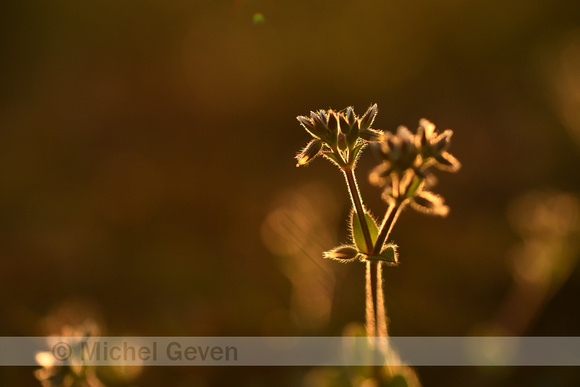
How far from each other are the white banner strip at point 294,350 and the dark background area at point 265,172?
81 millimetres

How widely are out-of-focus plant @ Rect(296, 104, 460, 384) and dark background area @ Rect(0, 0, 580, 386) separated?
1.06 m

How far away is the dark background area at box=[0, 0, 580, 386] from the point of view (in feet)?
11.9

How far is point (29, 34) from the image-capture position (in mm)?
7957

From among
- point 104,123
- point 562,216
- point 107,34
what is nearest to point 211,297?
point 562,216

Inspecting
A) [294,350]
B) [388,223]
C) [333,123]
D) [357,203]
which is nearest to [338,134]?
[333,123]

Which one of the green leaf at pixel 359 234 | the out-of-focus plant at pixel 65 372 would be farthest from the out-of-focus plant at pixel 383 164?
the out-of-focus plant at pixel 65 372

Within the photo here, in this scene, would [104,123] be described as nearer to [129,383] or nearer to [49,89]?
[49,89]

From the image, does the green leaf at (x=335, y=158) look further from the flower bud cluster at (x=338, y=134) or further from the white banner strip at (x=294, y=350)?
the white banner strip at (x=294, y=350)

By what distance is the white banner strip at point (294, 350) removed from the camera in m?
3.11

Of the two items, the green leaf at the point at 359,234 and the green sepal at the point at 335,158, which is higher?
the green sepal at the point at 335,158

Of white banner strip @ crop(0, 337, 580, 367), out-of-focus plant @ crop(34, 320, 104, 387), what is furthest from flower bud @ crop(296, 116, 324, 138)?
white banner strip @ crop(0, 337, 580, 367)

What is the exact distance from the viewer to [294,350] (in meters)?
3.37

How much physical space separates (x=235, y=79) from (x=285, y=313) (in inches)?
179

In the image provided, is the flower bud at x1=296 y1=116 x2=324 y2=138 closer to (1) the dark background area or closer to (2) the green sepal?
(2) the green sepal
